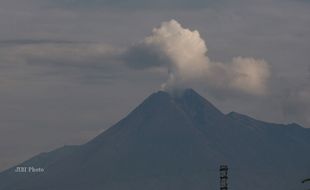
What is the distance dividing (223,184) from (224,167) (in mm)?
6564

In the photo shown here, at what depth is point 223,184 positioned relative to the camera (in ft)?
454

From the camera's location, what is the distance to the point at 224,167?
436 ft
